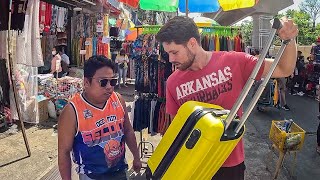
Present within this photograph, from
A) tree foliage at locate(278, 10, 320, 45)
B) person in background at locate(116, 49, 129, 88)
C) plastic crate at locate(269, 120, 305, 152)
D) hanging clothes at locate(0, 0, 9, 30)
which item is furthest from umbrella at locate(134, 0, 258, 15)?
tree foliage at locate(278, 10, 320, 45)

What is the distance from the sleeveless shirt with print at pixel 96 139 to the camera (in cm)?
234

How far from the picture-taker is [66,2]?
9.28m

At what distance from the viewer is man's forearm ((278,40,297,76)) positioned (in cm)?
178

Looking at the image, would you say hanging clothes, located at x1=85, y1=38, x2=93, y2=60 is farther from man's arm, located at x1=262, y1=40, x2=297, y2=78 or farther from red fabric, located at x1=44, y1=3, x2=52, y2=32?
man's arm, located at x1=262, y1=40, x2=297, y2=78

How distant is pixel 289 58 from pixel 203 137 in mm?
758

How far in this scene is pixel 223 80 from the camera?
2072 mm

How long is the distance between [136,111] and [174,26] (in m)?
2.93

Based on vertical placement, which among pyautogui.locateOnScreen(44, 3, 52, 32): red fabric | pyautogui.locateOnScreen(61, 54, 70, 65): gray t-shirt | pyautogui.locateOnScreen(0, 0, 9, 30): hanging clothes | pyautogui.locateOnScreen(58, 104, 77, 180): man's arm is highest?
pyautogui.locateOnScreen(44, 3, 52, 32): red fabric

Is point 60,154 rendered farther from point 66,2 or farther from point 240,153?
point 66,2

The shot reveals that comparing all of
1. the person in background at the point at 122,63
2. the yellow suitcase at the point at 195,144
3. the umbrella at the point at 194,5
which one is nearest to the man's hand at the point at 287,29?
the yellow suitcase at the point at 195,144

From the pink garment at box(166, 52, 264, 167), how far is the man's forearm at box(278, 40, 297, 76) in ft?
0.77

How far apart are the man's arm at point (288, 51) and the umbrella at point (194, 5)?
15.1 ft

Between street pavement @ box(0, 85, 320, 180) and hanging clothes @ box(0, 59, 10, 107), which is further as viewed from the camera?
hanging clothes @ box(0, 59, 10, 107)

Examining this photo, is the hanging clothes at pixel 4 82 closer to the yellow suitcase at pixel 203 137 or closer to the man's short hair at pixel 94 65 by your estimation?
the man's short hair at pixel 94 65
